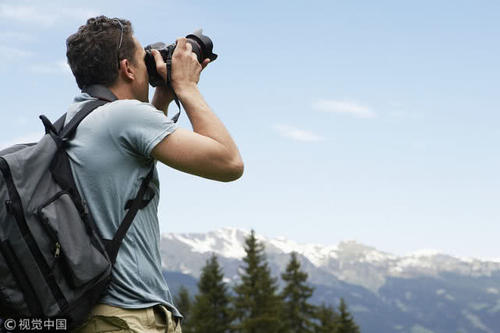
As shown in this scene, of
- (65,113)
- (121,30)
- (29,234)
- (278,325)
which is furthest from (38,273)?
(278,325)

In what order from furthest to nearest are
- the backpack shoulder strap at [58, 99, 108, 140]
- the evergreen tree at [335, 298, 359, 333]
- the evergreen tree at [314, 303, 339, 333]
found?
the evergreen tree at [314, 303, 339, 333]
the evergreen tree at [335, 298, 359, 333]
the backpack shoulder strap at [58, 99, 108, 140]

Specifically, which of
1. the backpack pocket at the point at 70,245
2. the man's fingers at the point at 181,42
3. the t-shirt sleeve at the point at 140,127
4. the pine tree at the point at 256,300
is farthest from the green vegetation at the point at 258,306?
the backpack pocket at the point at 70,245

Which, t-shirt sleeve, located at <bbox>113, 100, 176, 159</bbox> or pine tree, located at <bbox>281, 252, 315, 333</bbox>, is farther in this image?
pine tree, located at <bbox>281, 252, 315, 333</bbox>

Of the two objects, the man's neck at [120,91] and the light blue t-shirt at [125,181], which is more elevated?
the man's neck at [120,91]

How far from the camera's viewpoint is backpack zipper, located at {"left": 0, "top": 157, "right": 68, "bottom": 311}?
249 cm

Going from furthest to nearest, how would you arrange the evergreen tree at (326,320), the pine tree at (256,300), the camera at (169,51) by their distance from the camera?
the pine tree at (256,300) < the evergreen tree at (326,320) < the camera at (169,51)

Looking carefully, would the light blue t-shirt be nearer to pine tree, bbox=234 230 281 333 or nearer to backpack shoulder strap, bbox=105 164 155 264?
backpack shoulder strap, bbox=105 164 155 264

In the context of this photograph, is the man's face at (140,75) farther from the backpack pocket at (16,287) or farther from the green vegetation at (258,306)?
the green vegetation at (258,306)

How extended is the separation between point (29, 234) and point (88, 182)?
34 centimetres

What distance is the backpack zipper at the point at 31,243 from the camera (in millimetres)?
2494

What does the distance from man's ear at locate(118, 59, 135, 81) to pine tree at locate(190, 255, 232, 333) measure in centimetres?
4549

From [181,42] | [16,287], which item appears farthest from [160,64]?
[16,287]

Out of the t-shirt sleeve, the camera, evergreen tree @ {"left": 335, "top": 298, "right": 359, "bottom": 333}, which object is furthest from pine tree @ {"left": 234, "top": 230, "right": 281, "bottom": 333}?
the t-shirt sleeve

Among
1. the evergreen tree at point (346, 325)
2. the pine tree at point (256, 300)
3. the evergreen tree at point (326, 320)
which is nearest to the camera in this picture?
the evergreen tree at point (346, 325)
